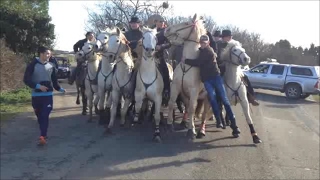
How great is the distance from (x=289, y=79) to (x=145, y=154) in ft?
63.8

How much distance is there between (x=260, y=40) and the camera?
70.2 metres

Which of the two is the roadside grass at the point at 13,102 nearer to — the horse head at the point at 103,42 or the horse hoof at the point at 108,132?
the horse hoof at the point at 108,132

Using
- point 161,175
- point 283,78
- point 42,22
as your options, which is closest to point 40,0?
point 42,22

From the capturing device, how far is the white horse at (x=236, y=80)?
1015 cm

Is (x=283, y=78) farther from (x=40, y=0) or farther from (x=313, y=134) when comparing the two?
(x=40, y=0)

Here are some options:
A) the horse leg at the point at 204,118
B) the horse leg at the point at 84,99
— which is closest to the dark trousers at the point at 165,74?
the horse leg at the point at 204,118

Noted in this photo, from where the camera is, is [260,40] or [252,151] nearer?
[252,151]

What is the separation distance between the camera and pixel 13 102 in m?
16.3

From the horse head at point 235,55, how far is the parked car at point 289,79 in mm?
16734

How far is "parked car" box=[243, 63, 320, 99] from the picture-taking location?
25.7 metres

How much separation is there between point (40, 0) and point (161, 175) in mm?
35607

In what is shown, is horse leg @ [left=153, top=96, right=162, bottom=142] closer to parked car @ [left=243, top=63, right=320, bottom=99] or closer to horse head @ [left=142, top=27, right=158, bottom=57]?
horse head @ [left=142, top=27, right=158, bottom=57]

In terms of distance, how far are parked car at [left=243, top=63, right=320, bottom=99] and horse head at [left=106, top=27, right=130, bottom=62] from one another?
18157 millimetres

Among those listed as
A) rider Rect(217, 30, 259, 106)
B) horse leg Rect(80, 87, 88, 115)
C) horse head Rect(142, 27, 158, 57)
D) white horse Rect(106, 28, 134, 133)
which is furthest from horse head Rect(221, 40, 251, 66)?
horse leg Rect(80, 87, 88, 115)
